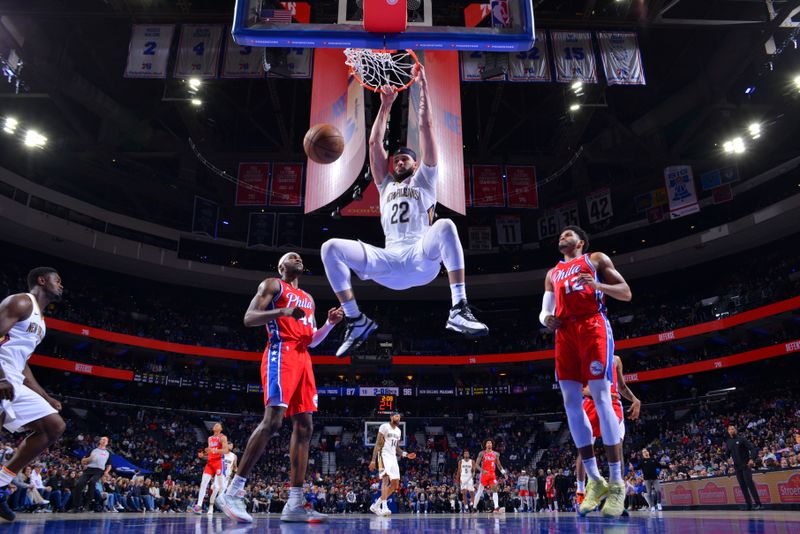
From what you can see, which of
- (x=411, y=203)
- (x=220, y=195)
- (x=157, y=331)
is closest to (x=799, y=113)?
(x=411, y=203)

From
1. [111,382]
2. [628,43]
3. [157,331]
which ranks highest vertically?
[628,43]

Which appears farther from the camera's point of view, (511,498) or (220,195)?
(220,195)

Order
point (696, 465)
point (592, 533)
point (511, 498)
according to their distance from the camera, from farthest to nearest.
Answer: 1. point (511, 498)
2. point (696, 465)
3. point (592, 533)

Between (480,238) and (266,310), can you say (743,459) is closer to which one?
(266,310)

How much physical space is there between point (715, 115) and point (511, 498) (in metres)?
17.5

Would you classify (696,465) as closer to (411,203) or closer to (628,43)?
(628,43)

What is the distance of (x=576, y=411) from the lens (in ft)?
18.2

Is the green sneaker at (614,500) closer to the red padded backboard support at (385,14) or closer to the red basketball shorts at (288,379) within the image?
the red basketball shorts at (288,379)

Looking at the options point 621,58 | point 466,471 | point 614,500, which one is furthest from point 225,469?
point 621,58

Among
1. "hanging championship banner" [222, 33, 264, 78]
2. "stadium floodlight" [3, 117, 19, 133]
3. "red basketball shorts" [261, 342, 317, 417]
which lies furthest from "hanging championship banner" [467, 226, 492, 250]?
"red basketball shorts" [261, 342, 317, 417]

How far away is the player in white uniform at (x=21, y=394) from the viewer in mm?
5082

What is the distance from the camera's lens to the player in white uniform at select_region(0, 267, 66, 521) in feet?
16.7

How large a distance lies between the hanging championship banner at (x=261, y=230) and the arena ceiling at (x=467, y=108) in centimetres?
302

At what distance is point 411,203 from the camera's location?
5.27 metres
